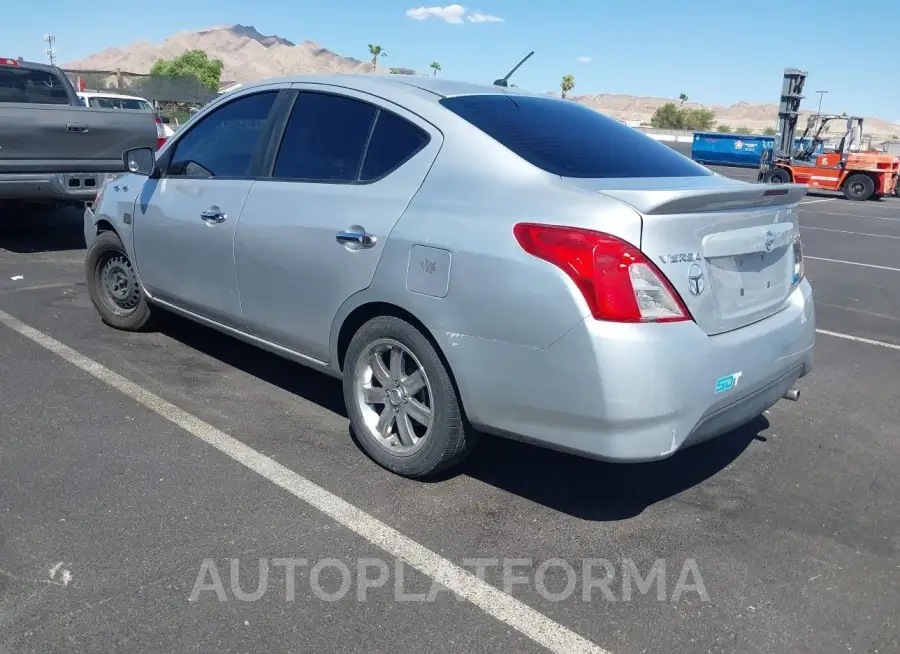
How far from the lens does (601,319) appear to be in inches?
115

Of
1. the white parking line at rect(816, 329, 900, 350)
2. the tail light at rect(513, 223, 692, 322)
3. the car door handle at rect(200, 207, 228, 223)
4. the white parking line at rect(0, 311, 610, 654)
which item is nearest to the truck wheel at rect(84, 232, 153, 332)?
the white parking line at rect(0, 311, 610, 654)

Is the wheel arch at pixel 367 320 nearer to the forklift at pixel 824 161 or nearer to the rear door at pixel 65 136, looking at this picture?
the rear door at pixel 65 136

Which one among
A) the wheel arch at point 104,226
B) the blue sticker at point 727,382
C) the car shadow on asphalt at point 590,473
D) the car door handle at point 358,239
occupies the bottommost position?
the car shadow on asphalt at point 590,473

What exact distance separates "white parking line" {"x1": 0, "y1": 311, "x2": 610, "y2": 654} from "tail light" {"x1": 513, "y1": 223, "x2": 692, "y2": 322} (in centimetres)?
106

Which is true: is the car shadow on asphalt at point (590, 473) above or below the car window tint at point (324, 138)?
below

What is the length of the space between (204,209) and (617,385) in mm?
2694

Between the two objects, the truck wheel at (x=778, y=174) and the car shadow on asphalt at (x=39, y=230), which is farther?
the truck wheel at (x=778, y=174)

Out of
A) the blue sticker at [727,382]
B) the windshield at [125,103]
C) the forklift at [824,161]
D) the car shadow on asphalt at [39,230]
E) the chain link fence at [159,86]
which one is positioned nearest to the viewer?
the blue sticker at [727,382]

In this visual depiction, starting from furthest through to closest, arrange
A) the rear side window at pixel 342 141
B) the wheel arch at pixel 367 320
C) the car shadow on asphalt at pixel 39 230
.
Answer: the car shadow on asphalt at pixel 39 230
the rear side window at pixel 342 141
the wheel arch at pixel 367 320

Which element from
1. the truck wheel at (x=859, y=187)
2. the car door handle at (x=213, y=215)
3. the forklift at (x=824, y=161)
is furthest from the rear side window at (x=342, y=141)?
the truck wheel at (x=859, y=187)

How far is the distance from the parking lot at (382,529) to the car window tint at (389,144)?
1.36m

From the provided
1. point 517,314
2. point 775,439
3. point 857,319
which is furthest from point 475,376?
point 857,319

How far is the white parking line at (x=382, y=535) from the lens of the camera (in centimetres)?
271

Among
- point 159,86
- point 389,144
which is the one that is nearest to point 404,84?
point 389,144
